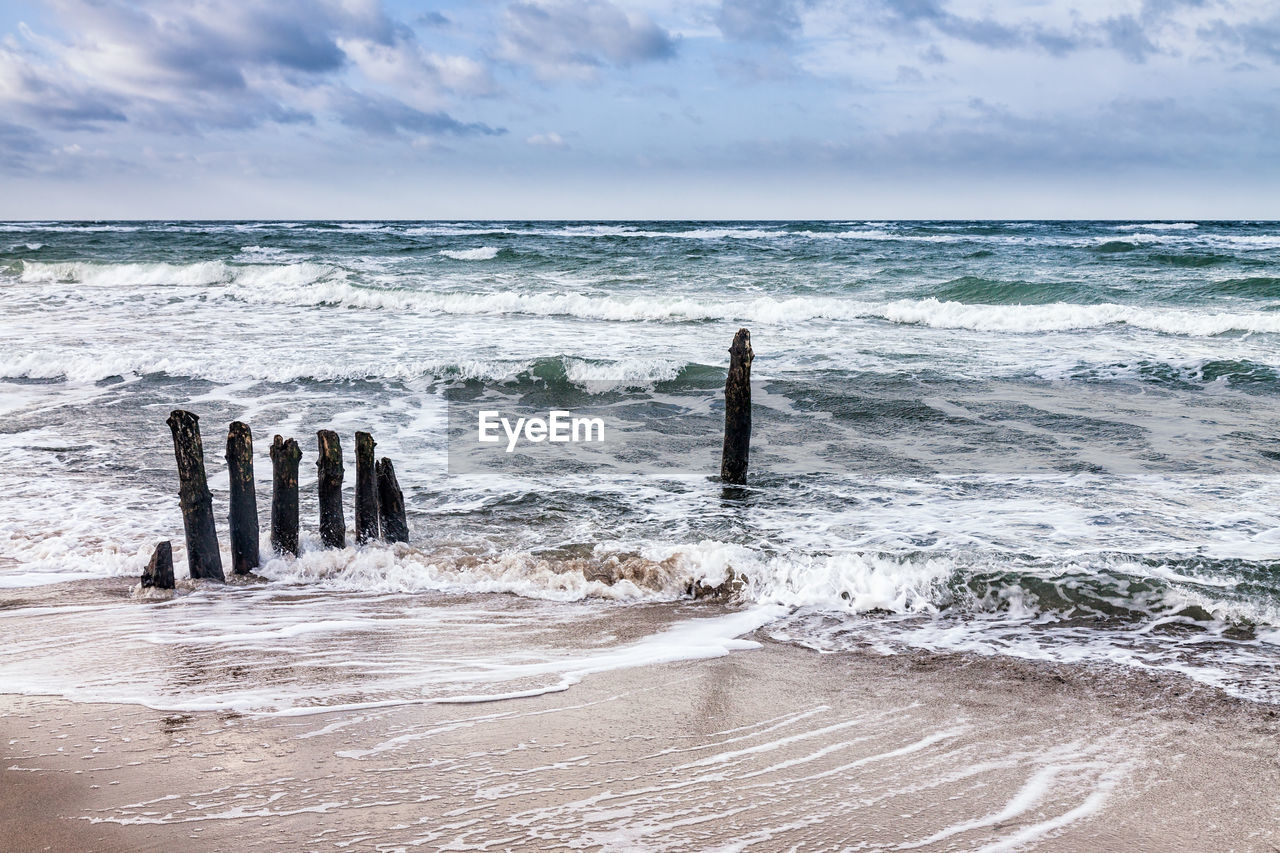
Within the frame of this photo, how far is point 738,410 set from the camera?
345 inches

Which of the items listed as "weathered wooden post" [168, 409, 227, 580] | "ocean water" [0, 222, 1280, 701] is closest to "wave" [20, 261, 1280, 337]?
"ocean water" [0, 222, 1280, 701]

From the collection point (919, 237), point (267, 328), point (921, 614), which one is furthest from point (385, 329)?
point (919, 237)

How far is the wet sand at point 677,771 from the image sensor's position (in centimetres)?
346

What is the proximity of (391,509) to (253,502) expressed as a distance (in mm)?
1073

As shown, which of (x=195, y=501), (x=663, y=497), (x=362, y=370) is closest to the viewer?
(x=195, y=501)

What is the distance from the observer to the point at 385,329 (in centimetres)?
2078

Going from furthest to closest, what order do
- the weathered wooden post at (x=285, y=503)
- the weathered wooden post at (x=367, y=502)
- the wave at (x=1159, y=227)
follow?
the wave at (x=1159, y=227) < the weathered wooden post at (x=367, y=502) < the weathered wooden post at (x=285, y=503)

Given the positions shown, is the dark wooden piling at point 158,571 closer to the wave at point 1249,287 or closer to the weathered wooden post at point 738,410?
the weathered wooden post at point 738,410

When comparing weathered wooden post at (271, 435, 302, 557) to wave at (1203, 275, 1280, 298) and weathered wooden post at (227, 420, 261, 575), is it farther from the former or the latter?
wave at (1203, 275, 1280, 298)

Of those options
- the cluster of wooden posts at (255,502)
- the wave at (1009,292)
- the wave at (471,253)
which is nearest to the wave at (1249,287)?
the wave at (1009,292)

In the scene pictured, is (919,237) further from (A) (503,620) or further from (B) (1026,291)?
(A) (503,620)

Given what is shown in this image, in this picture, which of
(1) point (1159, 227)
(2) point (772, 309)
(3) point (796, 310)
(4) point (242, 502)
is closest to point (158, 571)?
(4) point (242, 502)

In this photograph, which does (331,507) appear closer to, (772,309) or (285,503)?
(285,503)

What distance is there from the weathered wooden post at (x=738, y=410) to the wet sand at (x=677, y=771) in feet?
13.1
